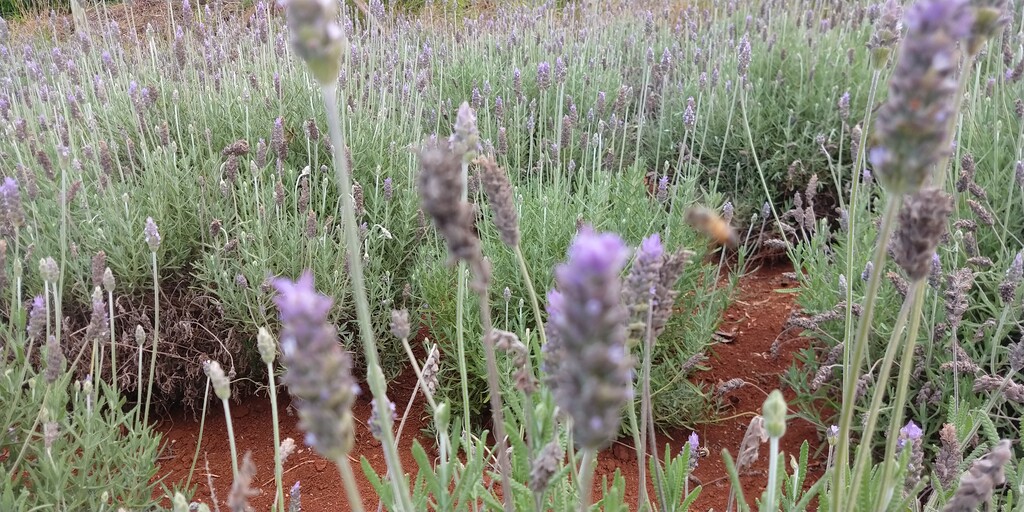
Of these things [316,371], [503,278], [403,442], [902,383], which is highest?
[316,371]

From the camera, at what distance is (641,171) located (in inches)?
130

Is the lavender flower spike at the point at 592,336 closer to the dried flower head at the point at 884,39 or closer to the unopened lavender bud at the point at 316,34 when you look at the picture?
the unopened lavender bud at the point at 316,34

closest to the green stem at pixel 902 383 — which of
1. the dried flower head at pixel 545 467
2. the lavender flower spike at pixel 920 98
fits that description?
the lavender flower spike at pixel 920 98

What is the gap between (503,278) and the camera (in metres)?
2.68

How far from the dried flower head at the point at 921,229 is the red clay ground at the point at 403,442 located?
152cm

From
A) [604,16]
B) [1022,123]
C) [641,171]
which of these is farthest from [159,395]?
[604,16]

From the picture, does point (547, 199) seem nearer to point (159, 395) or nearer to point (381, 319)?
point (381, 319)

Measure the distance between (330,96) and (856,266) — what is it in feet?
7.67

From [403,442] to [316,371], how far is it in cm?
207

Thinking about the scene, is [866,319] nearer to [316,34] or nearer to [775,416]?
[775,416]

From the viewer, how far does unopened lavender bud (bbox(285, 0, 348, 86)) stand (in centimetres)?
75

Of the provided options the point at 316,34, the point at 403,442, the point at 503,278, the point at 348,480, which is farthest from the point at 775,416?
the point at 403,442

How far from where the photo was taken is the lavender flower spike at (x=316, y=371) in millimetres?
622

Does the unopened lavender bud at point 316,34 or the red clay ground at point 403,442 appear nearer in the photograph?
the unopened lavender bud at point 316,34
